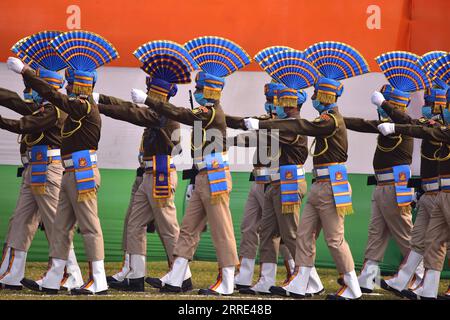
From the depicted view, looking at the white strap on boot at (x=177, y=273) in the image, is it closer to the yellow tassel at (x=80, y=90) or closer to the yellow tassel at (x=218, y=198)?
the yellow tassel at (x=218, y=198)

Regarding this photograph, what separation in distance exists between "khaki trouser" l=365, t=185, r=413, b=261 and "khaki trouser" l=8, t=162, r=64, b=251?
2.90 meters

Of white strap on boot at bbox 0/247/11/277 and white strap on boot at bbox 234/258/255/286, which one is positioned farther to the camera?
white strap on boot at bbox 234/258/255/286

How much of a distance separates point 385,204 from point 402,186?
23 cm

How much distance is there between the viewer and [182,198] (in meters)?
12.6

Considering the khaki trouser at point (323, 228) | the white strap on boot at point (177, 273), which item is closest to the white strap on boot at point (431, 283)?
the khaki trouser at point (323, 228)

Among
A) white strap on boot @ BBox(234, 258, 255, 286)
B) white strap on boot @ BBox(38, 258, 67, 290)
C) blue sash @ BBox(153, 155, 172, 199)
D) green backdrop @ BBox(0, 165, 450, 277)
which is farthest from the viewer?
green backdrop @ BBox(0, 165, 450, 277)

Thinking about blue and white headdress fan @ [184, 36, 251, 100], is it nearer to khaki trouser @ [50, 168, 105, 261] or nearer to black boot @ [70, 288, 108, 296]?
khaki trouser @ [50, 168, 105, 261]

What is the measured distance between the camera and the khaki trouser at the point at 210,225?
9.98 meters

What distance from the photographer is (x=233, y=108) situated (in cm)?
1238

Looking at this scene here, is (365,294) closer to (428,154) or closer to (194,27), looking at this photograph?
(428,154)

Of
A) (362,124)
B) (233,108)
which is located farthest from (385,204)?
(233,108)

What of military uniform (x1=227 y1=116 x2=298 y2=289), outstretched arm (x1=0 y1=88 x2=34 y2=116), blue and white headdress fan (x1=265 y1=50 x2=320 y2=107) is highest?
blue and white headdress fan (x1=265 y1=50 x2=320 y2=107)

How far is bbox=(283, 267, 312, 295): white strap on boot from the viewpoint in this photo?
1009cm

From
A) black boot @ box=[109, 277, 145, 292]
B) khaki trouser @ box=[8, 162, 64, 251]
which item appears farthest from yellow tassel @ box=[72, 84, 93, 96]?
black boot @ box=[109, 277, 145, 292]
